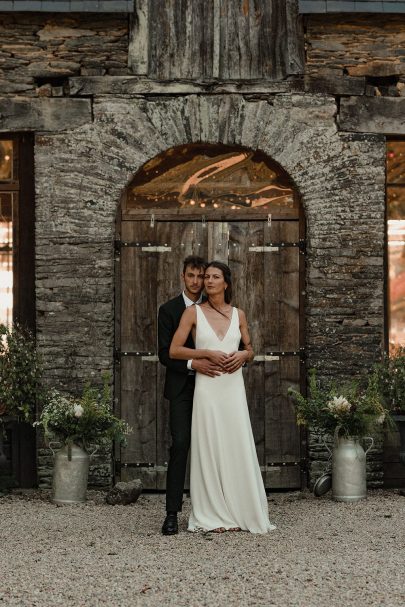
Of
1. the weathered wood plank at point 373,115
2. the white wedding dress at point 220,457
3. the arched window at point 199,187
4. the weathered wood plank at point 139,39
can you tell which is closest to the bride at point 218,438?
the white wedding dress at point 220,457

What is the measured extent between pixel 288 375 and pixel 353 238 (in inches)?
52.3

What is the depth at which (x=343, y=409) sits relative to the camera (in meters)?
8.24

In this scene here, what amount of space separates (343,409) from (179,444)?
5.33 ft

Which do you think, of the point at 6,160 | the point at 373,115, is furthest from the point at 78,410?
the point at 373,115

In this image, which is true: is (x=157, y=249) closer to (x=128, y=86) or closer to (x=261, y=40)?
(x=128, y=86)

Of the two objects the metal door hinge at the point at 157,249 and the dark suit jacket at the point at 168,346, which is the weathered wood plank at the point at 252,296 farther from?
the dark suit jacket at the point at 168,346

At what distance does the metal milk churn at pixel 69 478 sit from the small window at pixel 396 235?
307 centimetres

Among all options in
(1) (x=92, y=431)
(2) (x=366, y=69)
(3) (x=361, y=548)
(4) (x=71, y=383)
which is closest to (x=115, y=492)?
(1) (x=92, y=431)

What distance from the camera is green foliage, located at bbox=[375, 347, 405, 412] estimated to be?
8.73 metres

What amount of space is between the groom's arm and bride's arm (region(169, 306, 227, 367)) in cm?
9

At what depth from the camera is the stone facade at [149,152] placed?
29.4ft

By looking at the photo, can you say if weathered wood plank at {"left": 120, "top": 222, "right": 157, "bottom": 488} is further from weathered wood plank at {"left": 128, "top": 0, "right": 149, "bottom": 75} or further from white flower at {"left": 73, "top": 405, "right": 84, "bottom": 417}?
weathered wood plank at {"left": 128, "top": 0, "right": 149, "bottom": 75}

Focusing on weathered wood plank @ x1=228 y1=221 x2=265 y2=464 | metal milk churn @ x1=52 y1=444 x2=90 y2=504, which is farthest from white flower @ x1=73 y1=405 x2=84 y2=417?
weathered wood plank @ x1=228 y1=221 x2=265 y2=464

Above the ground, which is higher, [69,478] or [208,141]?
[208,141]
